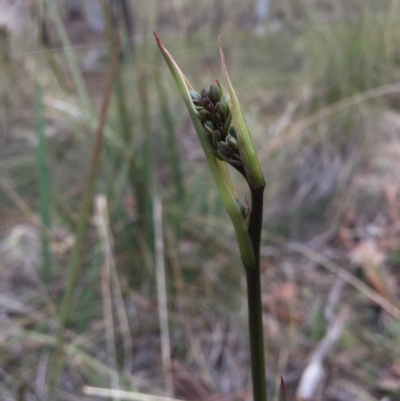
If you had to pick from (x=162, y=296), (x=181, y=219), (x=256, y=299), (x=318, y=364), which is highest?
(x=256, y=299)

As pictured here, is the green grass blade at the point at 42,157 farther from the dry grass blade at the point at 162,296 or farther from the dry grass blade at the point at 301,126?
the dry grass blade at the point at 301,126

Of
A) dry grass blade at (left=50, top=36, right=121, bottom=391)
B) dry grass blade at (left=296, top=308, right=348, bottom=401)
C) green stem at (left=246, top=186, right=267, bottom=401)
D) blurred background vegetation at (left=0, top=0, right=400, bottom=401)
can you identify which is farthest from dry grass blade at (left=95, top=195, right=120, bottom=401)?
green stem at (left=246, top=186, right=267, bottom=401)

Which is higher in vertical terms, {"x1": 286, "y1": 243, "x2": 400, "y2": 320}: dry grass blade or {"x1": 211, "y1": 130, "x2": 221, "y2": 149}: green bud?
{"x1": 211, "y1": 130, "x2": 221, "y2": 149}: green bud

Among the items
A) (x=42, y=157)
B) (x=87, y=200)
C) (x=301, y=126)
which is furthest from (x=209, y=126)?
(x=301, y=126)

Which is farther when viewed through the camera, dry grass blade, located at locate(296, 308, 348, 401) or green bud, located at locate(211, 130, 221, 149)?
dry grass blade, located at locate(296, 308, 348, 401)

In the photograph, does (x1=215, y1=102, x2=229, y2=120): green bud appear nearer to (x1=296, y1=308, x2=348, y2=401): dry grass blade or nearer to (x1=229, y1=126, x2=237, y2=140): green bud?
(x1=229, y1=126, x2=237, y2=140): green bud

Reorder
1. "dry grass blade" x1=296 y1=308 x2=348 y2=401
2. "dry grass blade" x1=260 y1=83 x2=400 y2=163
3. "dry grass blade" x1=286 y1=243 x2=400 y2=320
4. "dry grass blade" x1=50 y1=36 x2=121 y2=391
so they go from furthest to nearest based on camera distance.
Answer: "dry grass blade" x1=260 y1=83 x2=400 y2=163, "dry grass blade" x1=286 y1=243 x2=400 y2=320, "dry grass blade" x1=296 y1=308 x2=348 y2=401, "dry grass blade" x1=50 y1=36 x2=121 y2=391

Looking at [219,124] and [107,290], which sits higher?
[219,124]

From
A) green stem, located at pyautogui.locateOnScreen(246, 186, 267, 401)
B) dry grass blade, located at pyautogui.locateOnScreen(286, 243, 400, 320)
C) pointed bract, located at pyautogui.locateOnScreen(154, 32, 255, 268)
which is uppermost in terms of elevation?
pointed bract, located at pyautogui.locateOnScreen(154, 32, 255, 268)

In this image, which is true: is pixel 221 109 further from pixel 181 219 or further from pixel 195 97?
pixel 181 219
